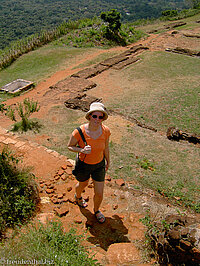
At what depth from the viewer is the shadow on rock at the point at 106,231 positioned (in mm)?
3176

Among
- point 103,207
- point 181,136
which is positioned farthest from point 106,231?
point 181,136

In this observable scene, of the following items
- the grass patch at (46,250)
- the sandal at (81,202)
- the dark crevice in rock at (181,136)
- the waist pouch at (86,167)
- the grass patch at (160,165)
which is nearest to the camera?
the grass patch at (46,250)

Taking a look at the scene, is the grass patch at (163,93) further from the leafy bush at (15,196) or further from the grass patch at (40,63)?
the leafy bush at (15,196)

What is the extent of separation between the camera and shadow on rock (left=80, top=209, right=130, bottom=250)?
318cm

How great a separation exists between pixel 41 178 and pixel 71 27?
54.9 feet

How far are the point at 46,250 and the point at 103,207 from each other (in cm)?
171

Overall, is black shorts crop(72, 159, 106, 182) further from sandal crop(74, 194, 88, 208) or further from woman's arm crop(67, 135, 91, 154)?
sandal crop(74, 194, 88, 208)

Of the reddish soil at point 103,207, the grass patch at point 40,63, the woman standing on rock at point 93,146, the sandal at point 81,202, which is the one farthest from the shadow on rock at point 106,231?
the grass patch at point 40,63

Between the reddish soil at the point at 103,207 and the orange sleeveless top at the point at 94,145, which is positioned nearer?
the reddish soil at the point at 103,207

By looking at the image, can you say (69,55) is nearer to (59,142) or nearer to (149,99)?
(149,99)

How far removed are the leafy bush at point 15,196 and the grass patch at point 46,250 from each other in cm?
53

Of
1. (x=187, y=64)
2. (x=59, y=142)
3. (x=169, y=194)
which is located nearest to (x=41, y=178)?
(x=59, y=142)

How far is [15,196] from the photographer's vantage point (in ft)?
10.6

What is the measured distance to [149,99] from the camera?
8.77 metres
